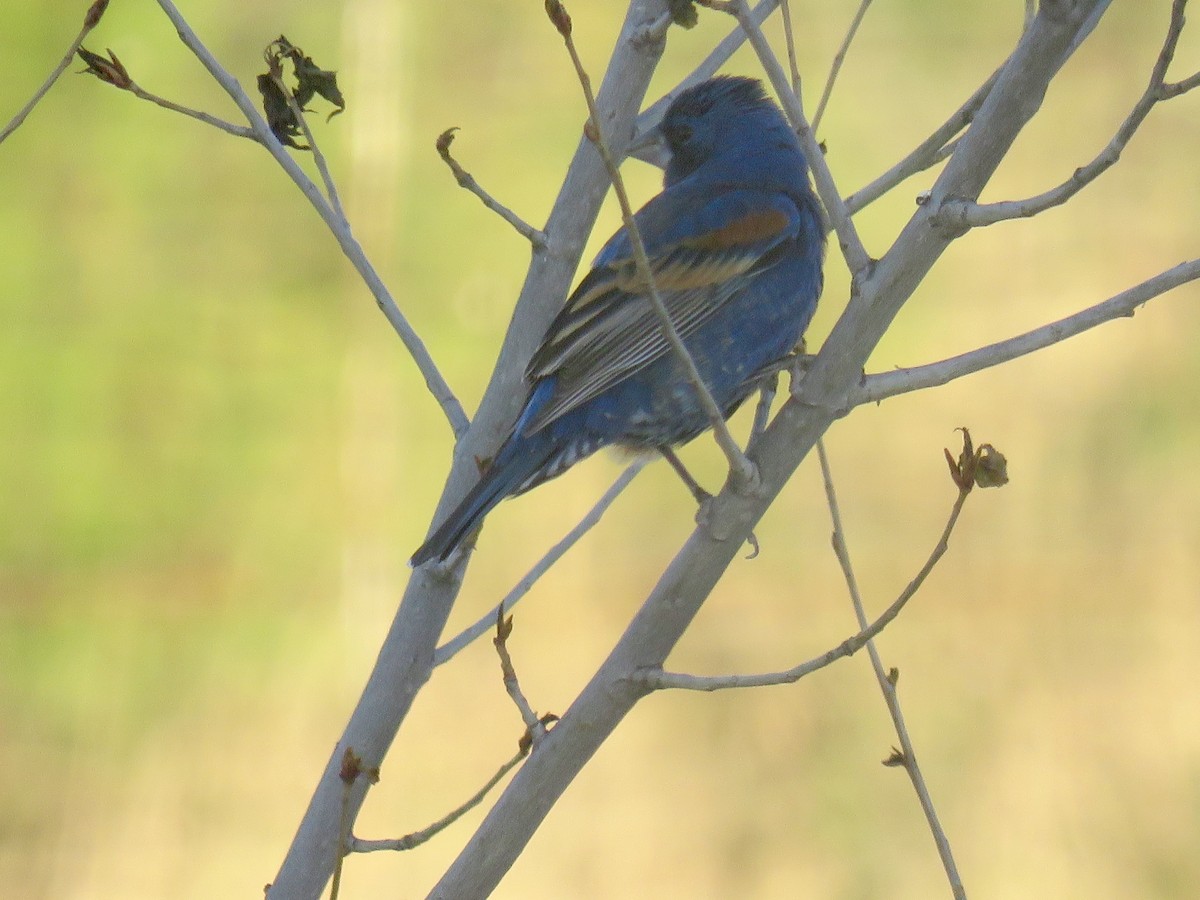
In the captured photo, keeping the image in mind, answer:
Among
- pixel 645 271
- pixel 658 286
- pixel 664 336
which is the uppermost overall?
pixel 658 286

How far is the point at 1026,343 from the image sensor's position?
1.70 meters

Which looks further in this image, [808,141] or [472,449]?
[472,449]

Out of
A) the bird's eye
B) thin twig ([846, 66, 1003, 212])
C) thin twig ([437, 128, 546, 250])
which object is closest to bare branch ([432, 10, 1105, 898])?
thin twig ([846, 66, 1003, 212])

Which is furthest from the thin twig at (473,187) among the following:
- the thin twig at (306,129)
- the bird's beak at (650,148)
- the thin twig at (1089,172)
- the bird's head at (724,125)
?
the bird's head at (724,125)

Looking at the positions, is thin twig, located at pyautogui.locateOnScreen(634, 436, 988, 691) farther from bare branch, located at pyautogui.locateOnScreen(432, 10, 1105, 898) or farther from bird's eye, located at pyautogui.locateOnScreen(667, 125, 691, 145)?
bird's eye, located at pyautogui.locateOnScreen(667, 125, 691, 145)

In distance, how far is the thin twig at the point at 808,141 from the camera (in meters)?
1.64

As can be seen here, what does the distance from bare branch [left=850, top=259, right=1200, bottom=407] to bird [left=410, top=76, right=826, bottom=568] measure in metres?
0.60

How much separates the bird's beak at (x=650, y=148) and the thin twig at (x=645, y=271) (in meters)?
0.76

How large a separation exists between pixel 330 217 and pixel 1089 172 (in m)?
1.24

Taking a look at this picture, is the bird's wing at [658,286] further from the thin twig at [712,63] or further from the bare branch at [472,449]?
the thin twig at [712,63]

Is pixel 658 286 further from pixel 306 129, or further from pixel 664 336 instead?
pixel 306 129

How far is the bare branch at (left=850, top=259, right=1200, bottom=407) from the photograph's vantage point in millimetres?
1610

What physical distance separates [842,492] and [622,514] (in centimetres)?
78

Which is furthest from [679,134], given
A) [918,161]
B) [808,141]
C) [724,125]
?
[808,141]
